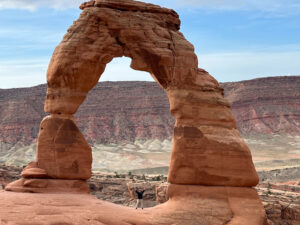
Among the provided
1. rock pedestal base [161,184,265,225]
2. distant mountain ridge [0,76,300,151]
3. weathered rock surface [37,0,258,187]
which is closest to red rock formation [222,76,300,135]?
distant mountain ridge [0,76,300,151]

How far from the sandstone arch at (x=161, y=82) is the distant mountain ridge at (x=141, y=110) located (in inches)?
3191

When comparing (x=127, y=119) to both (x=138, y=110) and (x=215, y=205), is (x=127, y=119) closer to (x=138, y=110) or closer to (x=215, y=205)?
(x=138, y=110)

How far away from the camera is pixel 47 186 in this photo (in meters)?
16.2

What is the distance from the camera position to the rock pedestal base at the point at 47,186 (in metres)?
16.0

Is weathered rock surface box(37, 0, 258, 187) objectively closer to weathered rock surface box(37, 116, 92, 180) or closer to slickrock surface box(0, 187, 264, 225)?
weathered rock surface box(37, 116, 92, 180)

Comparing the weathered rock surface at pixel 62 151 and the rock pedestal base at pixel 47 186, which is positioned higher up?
the weathered rock surface at pixel 62 151

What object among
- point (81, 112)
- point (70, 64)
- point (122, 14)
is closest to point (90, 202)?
point (70, 64)

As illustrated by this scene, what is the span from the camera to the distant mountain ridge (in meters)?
98.6

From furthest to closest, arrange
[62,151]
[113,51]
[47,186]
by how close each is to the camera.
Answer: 1. [113,51]
2. [62,151]
3. [47,186]

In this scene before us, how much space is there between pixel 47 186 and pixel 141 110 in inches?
3427

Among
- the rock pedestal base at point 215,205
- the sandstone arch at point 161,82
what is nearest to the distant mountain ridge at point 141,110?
the sandstone arch at point 161,82

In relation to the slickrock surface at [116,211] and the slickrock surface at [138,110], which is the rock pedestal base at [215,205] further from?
the slickrock surface at [138,110]

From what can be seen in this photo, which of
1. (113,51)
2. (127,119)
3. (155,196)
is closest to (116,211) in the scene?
(113,51)

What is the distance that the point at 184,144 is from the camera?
15.9 meters
